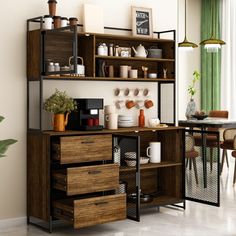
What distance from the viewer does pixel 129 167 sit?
16.6 feet

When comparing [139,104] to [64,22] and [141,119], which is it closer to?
[141,119]

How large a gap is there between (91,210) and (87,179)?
0.26 m

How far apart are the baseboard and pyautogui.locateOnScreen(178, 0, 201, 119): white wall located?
4700mm

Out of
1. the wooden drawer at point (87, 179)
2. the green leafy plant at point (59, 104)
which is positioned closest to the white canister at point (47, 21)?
the green leafy plant at point (59, 104)

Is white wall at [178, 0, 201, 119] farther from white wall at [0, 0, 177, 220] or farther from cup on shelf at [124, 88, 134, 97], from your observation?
white wall at [0, 0, 177, 220]

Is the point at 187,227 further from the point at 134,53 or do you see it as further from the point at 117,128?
the point at 134,53

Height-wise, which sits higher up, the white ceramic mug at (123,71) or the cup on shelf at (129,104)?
the white ceramic mug at (123,71)

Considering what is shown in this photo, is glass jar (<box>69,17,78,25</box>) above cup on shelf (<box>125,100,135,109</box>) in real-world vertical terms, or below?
above

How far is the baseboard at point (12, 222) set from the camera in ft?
15.5

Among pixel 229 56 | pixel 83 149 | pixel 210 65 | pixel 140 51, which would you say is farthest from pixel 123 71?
pixel 210 65

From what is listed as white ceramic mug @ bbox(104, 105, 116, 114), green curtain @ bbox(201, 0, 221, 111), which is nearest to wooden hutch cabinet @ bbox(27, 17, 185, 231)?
white ceramic mug @ bbox(104, 105, 116, 114)

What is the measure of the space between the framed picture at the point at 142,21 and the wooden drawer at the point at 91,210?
5.63 ft

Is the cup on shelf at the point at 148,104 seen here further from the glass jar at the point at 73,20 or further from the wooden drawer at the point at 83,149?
the glass jar at the point at 73,20

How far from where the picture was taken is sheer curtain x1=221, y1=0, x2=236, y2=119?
8.80m
